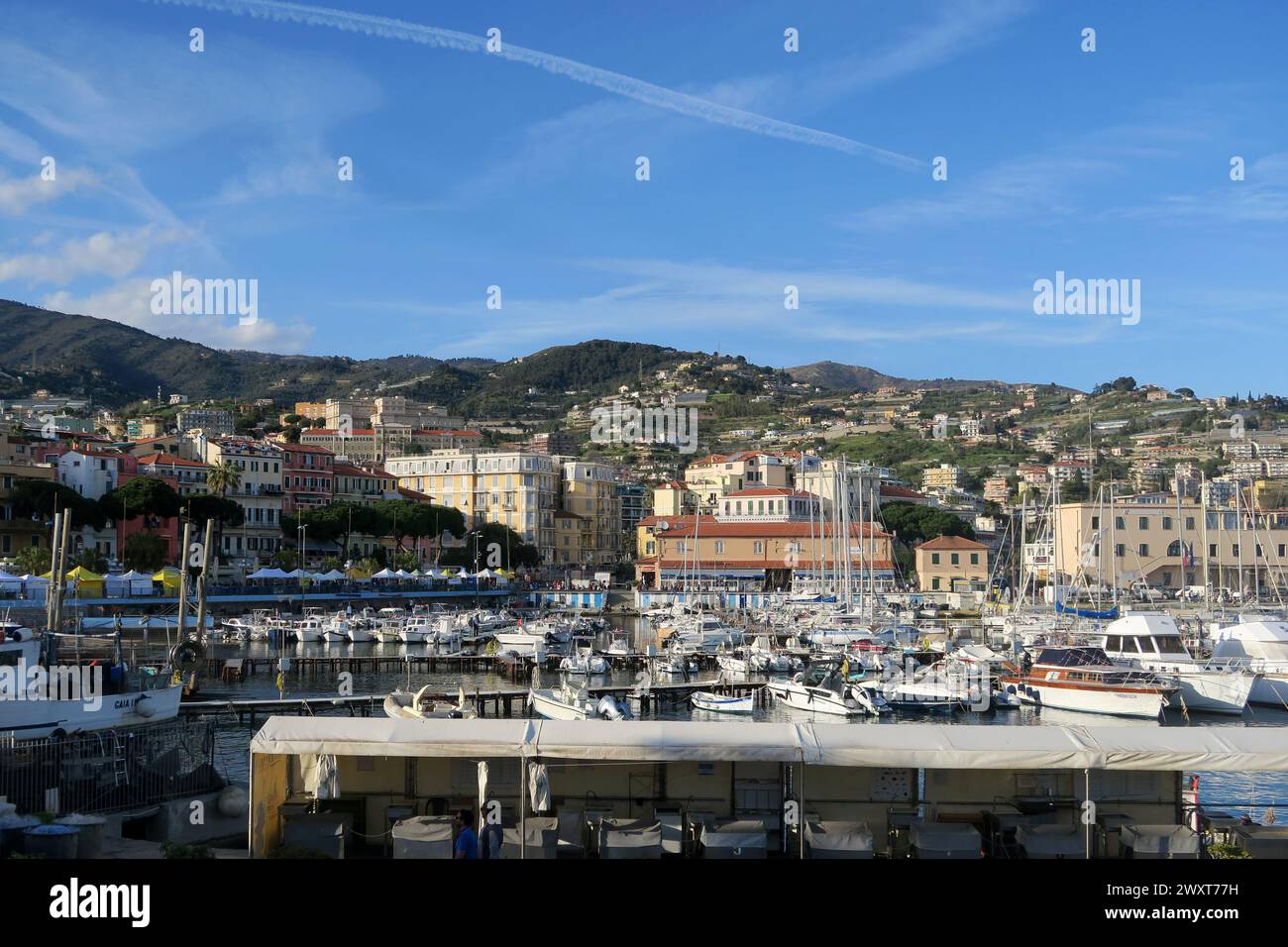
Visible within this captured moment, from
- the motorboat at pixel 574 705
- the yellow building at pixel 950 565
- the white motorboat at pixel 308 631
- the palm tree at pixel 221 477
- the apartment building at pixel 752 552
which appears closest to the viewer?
the motorboat at pixel 574 705

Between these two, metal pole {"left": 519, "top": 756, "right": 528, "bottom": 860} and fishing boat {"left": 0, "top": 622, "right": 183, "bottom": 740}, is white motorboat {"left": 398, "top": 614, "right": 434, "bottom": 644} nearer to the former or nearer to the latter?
fishing boat {"left": 0, "top": 622, "right": 183, "bottom": 740}

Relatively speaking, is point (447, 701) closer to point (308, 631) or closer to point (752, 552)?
point (308, 631)

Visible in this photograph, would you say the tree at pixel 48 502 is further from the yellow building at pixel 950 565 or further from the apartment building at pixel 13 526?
the yellow building at pixel 950 565

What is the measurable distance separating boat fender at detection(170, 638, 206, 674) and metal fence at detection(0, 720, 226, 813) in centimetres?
2227

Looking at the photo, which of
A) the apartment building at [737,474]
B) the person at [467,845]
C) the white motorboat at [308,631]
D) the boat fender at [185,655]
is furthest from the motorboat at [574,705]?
the apartment building at [737,474]

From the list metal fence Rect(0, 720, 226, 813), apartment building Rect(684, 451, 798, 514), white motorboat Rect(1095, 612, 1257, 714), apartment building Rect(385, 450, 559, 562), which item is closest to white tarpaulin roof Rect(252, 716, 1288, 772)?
metal fence Rect(0, 720, 226, 813)

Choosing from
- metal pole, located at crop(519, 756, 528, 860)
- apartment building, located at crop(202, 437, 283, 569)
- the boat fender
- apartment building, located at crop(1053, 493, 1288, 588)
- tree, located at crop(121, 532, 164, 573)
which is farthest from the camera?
apartment building, located at crop(202, 437, 283, 569)

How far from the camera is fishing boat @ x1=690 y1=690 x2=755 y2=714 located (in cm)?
3938

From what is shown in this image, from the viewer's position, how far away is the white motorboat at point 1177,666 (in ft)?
129

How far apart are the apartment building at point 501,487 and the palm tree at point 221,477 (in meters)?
25.2

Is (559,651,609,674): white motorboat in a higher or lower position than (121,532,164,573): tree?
lower
